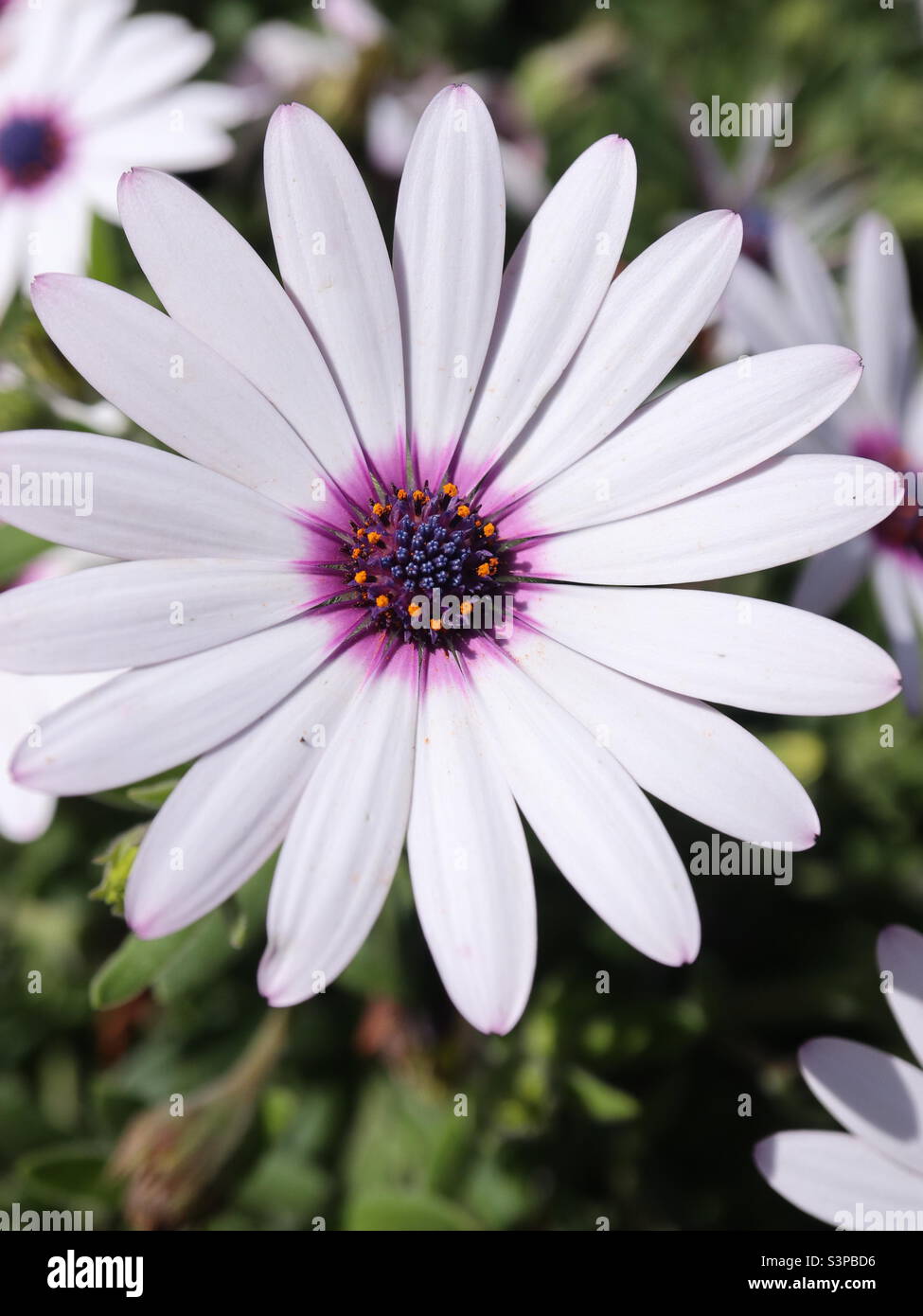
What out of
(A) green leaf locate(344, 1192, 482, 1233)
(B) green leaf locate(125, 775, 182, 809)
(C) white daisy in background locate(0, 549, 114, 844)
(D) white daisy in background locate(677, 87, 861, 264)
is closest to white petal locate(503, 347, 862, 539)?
(B) green leaf locate(125, 775, 182, 809)

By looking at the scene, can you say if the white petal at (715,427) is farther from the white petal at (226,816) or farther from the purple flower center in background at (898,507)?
the purple flower center in background at (898,507)

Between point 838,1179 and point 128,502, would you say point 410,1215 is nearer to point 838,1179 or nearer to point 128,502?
point 838,1179

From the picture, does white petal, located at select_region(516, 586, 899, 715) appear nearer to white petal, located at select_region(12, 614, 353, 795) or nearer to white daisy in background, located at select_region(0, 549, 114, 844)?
white petal, located at select_region(12, 614, 353, 795)

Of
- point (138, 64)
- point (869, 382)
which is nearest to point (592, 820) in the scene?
point (869, 382)

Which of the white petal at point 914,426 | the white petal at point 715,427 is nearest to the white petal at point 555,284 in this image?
the white petal at point 715,427
